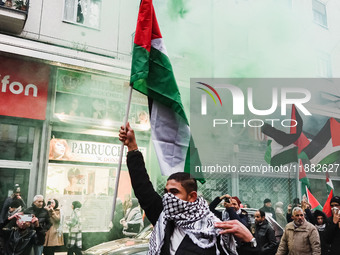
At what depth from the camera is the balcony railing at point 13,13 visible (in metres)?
7.54

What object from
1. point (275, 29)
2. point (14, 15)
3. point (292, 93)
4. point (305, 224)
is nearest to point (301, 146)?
point (292, 93)

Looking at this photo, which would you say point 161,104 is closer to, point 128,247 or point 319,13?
point 128,247

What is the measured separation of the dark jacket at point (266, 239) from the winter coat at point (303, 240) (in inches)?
12.1

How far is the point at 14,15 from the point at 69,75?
5.69 feet

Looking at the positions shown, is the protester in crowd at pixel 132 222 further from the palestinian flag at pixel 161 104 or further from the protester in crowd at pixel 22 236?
the palestinian flag at pixel 161 104

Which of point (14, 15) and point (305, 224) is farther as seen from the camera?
point (14, 15)

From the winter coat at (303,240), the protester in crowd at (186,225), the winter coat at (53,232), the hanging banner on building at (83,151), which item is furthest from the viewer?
the hanging banner on building at (83,151)

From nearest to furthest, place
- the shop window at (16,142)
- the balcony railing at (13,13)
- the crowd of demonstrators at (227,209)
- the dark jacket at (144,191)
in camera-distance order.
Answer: the dark jacket at (144,191) → the crowd of demonstrators at (227,209) → the balcony railing at (13,13) → the shop window at (16,142)

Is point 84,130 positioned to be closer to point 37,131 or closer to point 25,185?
point 37,131

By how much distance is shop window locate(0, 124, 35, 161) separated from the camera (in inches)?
319

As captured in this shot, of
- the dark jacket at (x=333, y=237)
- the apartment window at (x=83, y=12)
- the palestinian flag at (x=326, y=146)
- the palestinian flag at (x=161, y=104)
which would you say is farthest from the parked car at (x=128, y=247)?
the apartment window at (x=83, y=12)

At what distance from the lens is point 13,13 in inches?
299

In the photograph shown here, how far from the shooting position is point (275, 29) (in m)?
6.94

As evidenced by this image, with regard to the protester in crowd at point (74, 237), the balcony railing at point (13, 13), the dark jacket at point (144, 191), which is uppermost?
the balcony railing at point (13, 13)
